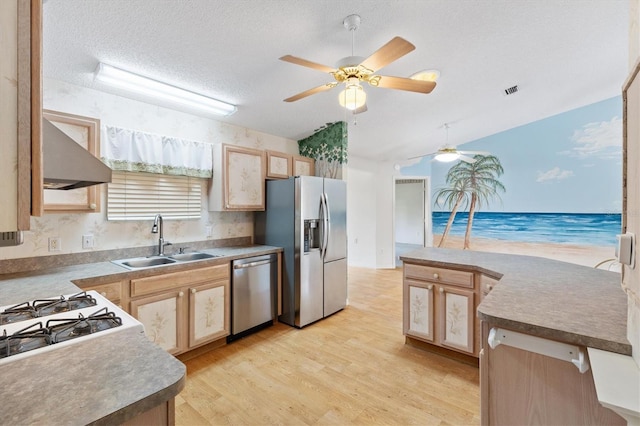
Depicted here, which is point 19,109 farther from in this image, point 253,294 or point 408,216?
point 408,216

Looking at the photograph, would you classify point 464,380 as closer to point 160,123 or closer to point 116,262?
point 116,262

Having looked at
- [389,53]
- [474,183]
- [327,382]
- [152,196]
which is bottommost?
[327,382]

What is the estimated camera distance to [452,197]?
5.66m

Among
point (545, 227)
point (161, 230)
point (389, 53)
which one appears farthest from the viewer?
point (545, 227)

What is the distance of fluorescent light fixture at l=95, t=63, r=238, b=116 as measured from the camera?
84.5 inches

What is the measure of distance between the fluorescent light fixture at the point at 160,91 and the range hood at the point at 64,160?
1279mm

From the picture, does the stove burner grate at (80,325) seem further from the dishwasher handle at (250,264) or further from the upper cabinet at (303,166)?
the upper cabinet at (303,166)

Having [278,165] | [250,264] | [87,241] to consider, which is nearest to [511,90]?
[278,165]

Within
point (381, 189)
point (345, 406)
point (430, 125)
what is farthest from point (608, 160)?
point (345, 406)

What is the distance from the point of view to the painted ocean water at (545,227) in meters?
4.14

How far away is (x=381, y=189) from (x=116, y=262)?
464cm

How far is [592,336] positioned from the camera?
1019mm

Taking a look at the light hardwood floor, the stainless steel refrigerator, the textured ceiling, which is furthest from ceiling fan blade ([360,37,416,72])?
the light hardwood floor

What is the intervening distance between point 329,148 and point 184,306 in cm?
256
